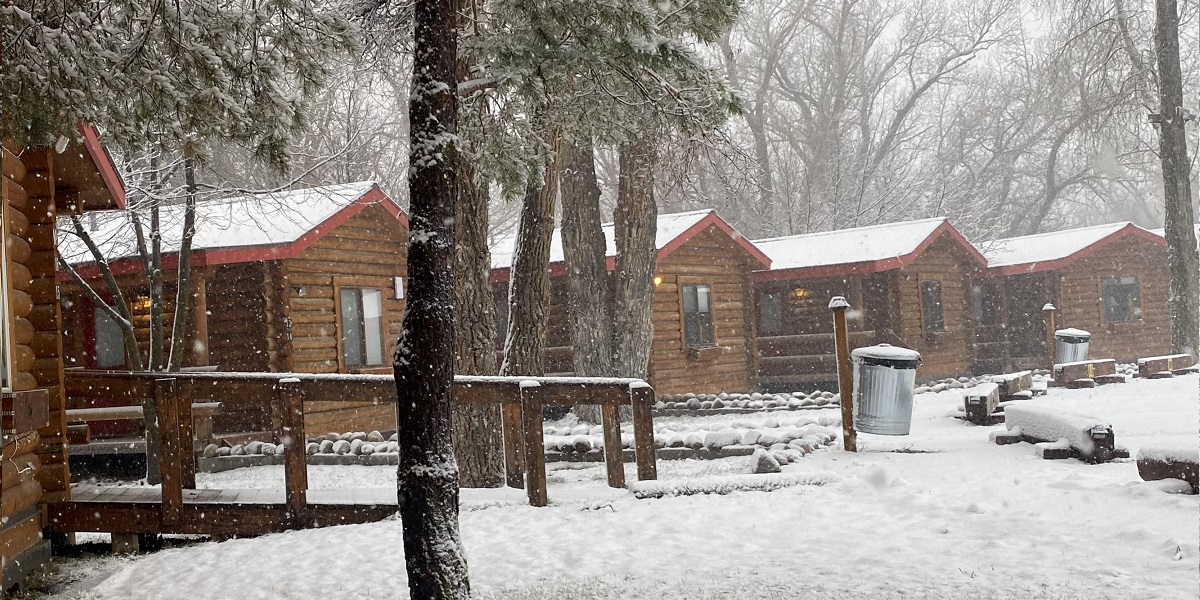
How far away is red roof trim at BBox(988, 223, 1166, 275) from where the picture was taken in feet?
82.7

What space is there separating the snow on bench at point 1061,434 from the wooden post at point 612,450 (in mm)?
3820

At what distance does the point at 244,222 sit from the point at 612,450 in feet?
32.2

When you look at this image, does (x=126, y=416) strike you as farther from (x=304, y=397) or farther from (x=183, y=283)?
(x=304, y=397)

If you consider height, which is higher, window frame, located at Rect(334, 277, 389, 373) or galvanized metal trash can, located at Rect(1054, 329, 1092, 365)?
window frame, located at Rect(334, 277, 389, 373)

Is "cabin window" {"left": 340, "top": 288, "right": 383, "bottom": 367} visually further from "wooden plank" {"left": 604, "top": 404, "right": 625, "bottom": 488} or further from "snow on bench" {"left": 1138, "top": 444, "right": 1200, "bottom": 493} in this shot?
"snow on bench" {"left": 1138, "top": 444, "right": 1200, "bottom": 493}

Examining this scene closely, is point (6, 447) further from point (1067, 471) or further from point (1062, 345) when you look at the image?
point (1062, 345)

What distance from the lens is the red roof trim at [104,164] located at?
8109mm

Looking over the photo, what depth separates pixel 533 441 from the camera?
762 centimetres

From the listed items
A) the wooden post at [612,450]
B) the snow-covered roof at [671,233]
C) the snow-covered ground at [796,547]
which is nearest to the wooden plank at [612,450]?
the wooden post at [612,450]

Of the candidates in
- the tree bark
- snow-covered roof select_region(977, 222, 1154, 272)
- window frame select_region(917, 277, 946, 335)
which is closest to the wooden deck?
→ the tree bark

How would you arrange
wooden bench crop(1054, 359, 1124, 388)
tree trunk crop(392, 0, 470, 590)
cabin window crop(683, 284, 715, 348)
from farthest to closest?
cabin window crop(683, 284, 715, 348) < wooden bench crop(1054, 359, 1124, 388) < tree trunk crop(392, 0, 470, 590)

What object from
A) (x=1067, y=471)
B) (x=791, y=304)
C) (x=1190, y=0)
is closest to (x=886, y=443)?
(x=1067, y=471)

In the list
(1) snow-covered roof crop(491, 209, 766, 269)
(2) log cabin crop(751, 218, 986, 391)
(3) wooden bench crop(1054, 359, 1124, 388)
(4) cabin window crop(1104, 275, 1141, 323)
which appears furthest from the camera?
(4) cabin window crop(1104, 275, 1141, 323)

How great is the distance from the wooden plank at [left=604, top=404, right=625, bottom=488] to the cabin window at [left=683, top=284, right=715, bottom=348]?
12965 mm
